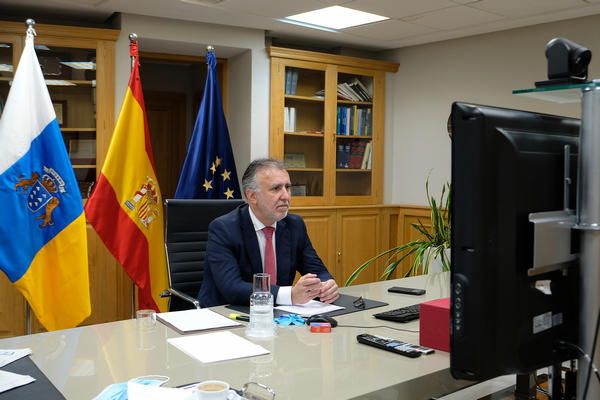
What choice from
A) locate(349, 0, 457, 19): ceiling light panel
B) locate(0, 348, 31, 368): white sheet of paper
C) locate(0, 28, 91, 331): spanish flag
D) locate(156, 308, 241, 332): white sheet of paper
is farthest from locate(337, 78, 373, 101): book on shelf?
locate(0, 348, 31, 368): white sheet of paper

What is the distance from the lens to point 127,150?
3.69 metres

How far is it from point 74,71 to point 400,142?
2876 millimetres

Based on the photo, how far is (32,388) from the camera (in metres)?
1.31

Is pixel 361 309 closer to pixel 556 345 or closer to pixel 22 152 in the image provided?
pixel 556 345

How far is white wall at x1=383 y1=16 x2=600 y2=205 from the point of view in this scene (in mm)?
4375

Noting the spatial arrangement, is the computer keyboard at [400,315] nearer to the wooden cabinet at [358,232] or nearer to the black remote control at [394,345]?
the black remote control at [394,345]

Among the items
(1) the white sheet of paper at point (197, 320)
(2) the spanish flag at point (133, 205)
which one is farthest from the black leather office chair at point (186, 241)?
(1) the white sheet of paper at point (197, 320)

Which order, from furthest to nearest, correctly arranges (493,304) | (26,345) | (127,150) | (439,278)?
1. (127,150)
2. (439,278)
3. (26,345)
4. (493,304)

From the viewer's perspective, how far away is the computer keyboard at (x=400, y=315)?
1.94 metres

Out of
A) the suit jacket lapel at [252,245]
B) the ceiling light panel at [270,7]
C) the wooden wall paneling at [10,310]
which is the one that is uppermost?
the ceiling light panel at [270,7]

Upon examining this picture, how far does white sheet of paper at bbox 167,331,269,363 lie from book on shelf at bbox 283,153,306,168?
317 centimetres

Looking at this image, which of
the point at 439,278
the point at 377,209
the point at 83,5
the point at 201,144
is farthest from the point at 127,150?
the point at 377,209

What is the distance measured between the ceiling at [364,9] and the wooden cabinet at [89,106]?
0.80 feet

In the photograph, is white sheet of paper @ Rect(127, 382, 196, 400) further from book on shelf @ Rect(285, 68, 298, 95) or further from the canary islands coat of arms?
book on shelf @ Rect(285, 68, 298, 95)
